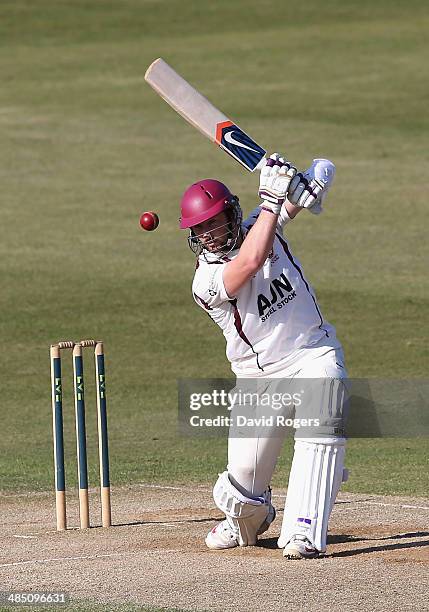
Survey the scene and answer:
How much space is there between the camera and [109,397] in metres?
13.5

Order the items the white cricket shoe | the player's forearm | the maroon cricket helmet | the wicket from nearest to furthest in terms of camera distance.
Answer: the player's forearm, the maroon cricket helmet, the white cricket shoe, the wicket

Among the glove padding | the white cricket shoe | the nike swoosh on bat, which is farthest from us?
the nike swoosh on bat

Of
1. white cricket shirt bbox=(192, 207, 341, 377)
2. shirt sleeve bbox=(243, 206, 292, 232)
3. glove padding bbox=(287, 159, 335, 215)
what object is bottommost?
white cricket shirt bbox=(192, 207, 341, 377)

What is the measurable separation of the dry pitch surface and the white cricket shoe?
77 millimetres

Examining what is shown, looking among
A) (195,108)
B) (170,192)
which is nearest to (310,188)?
(195,108)

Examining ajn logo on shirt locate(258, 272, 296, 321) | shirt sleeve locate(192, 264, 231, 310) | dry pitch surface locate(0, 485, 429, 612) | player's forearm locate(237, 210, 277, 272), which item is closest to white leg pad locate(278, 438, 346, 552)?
dry pitch surface locate(0, 485, 429, 612)

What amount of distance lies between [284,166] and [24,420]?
5.97 metres

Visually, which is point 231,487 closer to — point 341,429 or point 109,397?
point 341,429

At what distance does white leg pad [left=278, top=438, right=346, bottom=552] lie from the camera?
7508 millimetres

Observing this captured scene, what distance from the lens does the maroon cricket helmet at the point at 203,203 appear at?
7.59 m

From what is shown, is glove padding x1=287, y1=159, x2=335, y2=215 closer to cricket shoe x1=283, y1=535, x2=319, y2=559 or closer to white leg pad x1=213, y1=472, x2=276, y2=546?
white leg pad x1=213, y1=472, x2=276, y2=546

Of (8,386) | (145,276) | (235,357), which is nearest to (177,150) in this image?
(145,276)

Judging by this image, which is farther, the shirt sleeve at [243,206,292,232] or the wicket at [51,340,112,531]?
the wicket at [51,340,112,531]

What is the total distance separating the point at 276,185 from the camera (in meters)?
7.34
